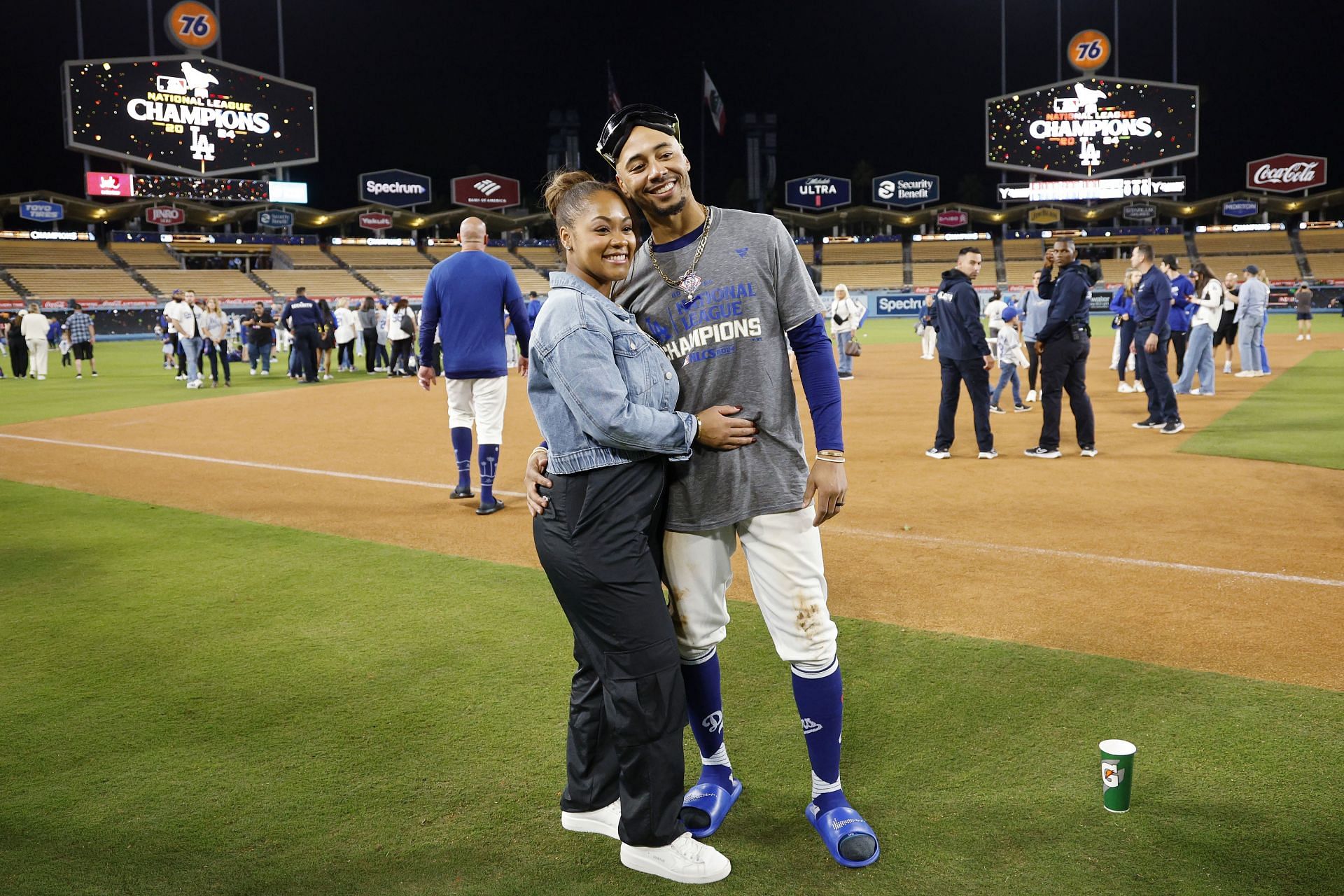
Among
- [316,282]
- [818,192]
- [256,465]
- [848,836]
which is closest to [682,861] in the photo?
[848,836]

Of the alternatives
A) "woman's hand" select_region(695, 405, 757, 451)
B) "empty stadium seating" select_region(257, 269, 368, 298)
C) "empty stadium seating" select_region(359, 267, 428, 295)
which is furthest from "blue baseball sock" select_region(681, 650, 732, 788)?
"empty stadium seating" select_region(359, 267, 428, 295)

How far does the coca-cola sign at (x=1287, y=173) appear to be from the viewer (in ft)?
Answer: 219

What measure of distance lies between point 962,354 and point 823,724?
7.59 metres

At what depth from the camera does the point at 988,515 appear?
7508 mm

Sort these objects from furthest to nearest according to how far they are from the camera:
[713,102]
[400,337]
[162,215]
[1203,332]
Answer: [162,215] → [713,102] → [400,337] → [1203,332]

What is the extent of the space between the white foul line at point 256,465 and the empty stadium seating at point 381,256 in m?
55.9

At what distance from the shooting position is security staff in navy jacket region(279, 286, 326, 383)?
2047cm

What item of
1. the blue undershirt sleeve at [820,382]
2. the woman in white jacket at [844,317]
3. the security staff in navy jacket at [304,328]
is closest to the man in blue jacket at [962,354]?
the woman in white jacket at [844,317]

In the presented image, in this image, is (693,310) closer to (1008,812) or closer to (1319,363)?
(1008,812)

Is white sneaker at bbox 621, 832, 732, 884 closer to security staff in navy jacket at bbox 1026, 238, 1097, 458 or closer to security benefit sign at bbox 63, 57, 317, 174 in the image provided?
security staff in navy jacket at bbox 1026, 238, 1097, 458

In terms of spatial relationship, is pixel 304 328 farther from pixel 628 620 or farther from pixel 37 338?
pixel 628 620

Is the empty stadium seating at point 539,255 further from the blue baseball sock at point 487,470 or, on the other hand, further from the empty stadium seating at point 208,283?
the blue baseball sock at point 487,470

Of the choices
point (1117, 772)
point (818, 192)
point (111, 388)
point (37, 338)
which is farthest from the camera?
point (818, 192)

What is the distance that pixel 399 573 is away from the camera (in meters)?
6.13
